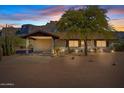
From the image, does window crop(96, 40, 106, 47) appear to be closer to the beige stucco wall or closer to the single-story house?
the single-story house

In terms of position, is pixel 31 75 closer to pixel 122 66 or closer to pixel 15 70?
pixel 15 70

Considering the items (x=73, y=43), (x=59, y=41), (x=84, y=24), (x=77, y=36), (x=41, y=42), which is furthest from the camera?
(x=59, y=41)

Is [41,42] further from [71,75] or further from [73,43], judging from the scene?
[71,75]

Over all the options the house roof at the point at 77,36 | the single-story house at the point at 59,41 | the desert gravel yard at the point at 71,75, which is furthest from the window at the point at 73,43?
the desert gravel yard at the point at 71,75

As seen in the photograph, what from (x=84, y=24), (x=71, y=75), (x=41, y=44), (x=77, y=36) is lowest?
(x=71, y=75)

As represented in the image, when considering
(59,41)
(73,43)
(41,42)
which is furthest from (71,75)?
(59,41)

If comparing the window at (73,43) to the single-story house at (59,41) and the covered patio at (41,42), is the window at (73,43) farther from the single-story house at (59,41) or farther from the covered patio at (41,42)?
the covered patio at (41,42)

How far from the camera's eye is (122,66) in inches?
417

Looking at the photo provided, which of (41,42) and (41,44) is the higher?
(41,42)

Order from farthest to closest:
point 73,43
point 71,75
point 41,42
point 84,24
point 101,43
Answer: point 41,42
point 73,43
point 101,43
point 84,24
point 71,75

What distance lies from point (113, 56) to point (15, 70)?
4349 millimetres

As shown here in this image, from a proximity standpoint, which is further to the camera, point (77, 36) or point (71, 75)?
point (77, 36)

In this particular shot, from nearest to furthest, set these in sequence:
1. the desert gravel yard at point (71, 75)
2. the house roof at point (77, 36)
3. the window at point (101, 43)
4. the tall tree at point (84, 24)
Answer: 1. the desert gravel yard at point (71, 75)
2. the tall tree at point (84, 24)
3. the window at point (101, 43)
4. the house roof at point (77, 36)

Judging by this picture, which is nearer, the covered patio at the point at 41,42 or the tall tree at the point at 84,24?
the tall tree at the point at 84,24
